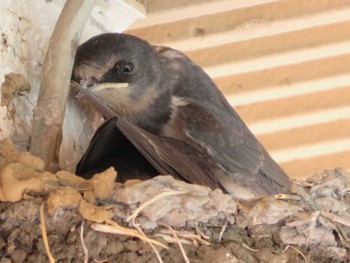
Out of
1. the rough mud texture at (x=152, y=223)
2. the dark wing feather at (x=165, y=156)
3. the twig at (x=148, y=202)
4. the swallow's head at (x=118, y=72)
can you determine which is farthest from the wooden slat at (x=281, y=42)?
the twig at (x=148, y=202)

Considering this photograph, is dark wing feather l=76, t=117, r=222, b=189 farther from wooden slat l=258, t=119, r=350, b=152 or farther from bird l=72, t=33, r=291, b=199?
wooden slat l=258, t=119, r=350, b=152

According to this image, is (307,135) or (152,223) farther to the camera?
(307,135)

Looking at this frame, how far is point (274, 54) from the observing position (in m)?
4.17

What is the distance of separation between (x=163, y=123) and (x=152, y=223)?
82cm

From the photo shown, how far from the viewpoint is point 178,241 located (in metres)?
2.98

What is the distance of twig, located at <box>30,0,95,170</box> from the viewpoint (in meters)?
3.38

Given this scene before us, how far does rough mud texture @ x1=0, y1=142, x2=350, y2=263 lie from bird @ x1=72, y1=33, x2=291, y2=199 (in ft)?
0.86

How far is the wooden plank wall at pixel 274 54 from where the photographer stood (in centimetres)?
409

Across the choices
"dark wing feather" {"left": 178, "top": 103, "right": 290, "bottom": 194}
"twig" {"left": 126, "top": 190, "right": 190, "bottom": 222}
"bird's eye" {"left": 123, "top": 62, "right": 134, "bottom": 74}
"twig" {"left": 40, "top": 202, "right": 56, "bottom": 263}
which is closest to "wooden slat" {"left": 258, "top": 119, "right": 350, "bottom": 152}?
"dark wing feather" {"left": 178, "top": 103, "right": 290, "bottom": 194}

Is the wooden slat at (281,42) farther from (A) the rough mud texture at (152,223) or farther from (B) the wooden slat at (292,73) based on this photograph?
(A) the rough mud texture at (152,223)

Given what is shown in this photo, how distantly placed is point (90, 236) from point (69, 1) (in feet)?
2.98

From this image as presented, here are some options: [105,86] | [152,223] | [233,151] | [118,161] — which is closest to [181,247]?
[152,223]

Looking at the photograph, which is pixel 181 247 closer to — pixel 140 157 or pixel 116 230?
pixel 116 230

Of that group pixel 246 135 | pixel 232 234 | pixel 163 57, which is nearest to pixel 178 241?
pixel 232 234
